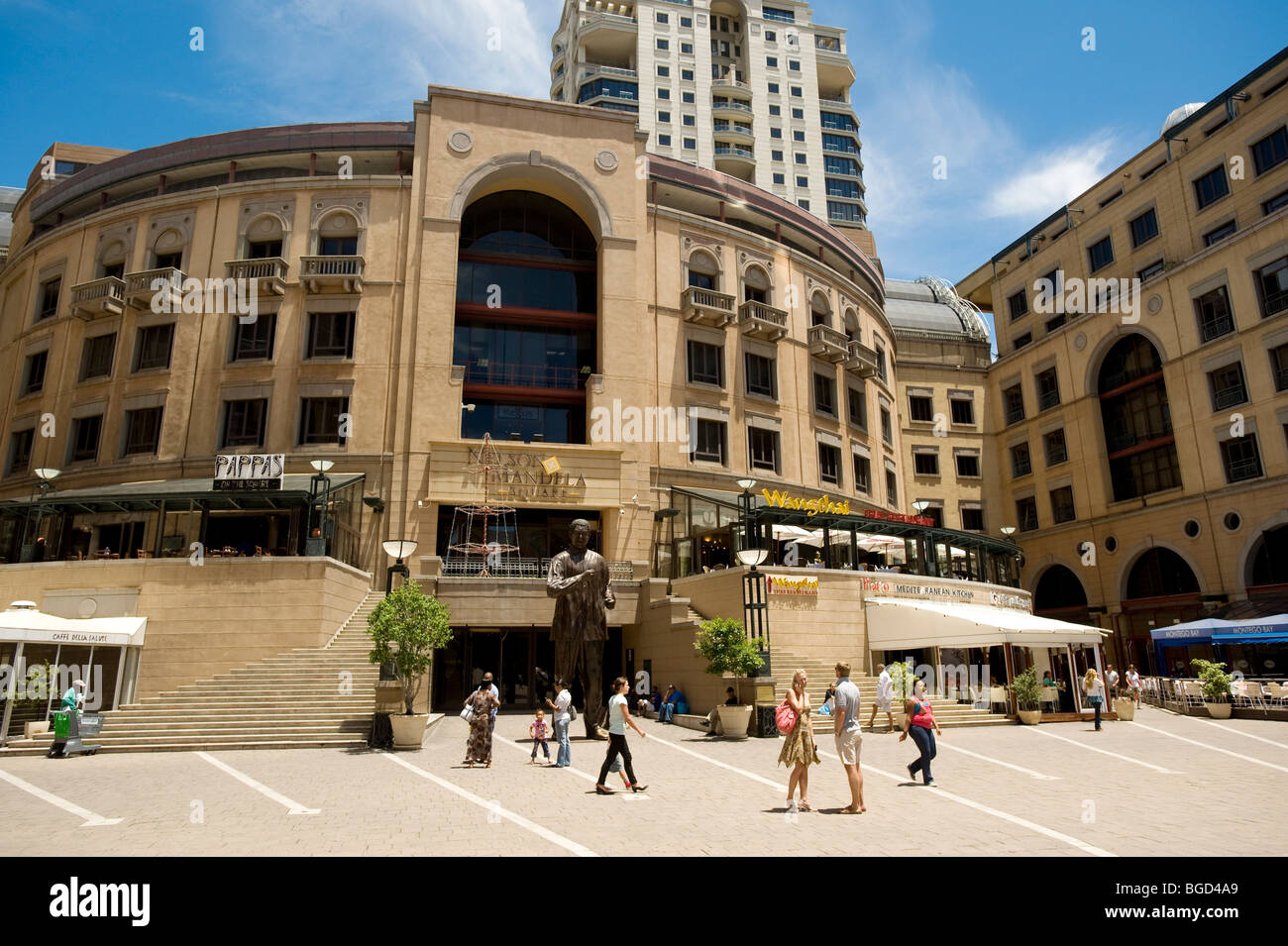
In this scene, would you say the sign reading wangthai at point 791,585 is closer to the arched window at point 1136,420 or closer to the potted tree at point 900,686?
the potted tree at point 900,686

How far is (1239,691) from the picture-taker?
25.3m

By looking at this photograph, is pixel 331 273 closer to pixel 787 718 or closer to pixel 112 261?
pixel 112 261

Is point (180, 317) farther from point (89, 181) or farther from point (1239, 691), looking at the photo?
point (1239, 691)

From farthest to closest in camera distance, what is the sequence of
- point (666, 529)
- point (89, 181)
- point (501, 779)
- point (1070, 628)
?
point (89, 181) → point (666, 529) → point (1070, 628) → point (501, 779)

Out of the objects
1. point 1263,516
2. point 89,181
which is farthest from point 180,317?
point 1263,516

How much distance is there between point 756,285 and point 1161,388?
23.9 meters

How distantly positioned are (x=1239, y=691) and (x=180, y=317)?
4196cm

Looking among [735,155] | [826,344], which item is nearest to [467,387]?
[826,344]

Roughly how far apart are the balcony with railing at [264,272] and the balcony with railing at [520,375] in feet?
27.9

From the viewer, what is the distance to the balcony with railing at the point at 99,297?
34.3 m

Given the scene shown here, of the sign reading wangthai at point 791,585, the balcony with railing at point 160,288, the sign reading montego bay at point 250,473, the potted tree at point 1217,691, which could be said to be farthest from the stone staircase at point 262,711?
the potted tree at point 1217,691

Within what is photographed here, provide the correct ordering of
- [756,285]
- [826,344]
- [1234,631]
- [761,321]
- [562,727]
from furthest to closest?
[826,344]
[756,285]
[761,321]
[1234,631]
[562,727]

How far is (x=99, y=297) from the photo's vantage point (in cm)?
3472
